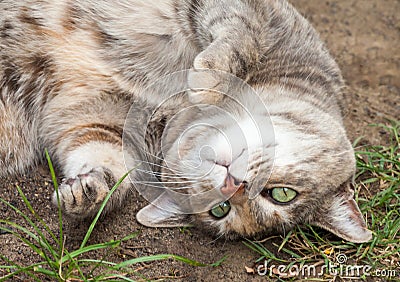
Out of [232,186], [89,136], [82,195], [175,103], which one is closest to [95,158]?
[89,136]

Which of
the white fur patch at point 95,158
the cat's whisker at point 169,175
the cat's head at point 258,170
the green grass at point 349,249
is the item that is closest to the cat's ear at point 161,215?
the cat's head at point 258,170

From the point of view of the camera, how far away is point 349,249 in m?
3.24

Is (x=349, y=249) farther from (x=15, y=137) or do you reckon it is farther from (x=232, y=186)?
(x=15, y=137)

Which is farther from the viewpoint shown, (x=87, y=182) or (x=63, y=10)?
(x=63, y=10)

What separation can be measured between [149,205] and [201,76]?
2.47 ft

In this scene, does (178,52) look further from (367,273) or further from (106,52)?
(367,273)

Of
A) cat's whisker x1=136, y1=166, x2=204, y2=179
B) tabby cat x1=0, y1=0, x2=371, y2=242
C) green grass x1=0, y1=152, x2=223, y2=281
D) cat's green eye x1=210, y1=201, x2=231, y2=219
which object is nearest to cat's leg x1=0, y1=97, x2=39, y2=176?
tabby cat x1=0, y1=0, x2=371, y2=242

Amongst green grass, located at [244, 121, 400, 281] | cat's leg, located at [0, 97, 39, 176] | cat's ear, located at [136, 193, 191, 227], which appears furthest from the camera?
cat's leg, located at [0, 97, 39, 176]

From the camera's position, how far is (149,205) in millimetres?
3221

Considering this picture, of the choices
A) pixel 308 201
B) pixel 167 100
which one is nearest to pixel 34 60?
pixel 167 100

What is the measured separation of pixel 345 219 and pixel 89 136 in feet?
4.82

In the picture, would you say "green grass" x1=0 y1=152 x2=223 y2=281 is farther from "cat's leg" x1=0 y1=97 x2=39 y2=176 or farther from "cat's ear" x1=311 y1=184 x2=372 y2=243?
"cat's ear" x1=311 y1=184 x2=372 y2=243

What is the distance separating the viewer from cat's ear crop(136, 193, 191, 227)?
3.21 metres

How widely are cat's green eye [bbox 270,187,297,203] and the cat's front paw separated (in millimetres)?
829
